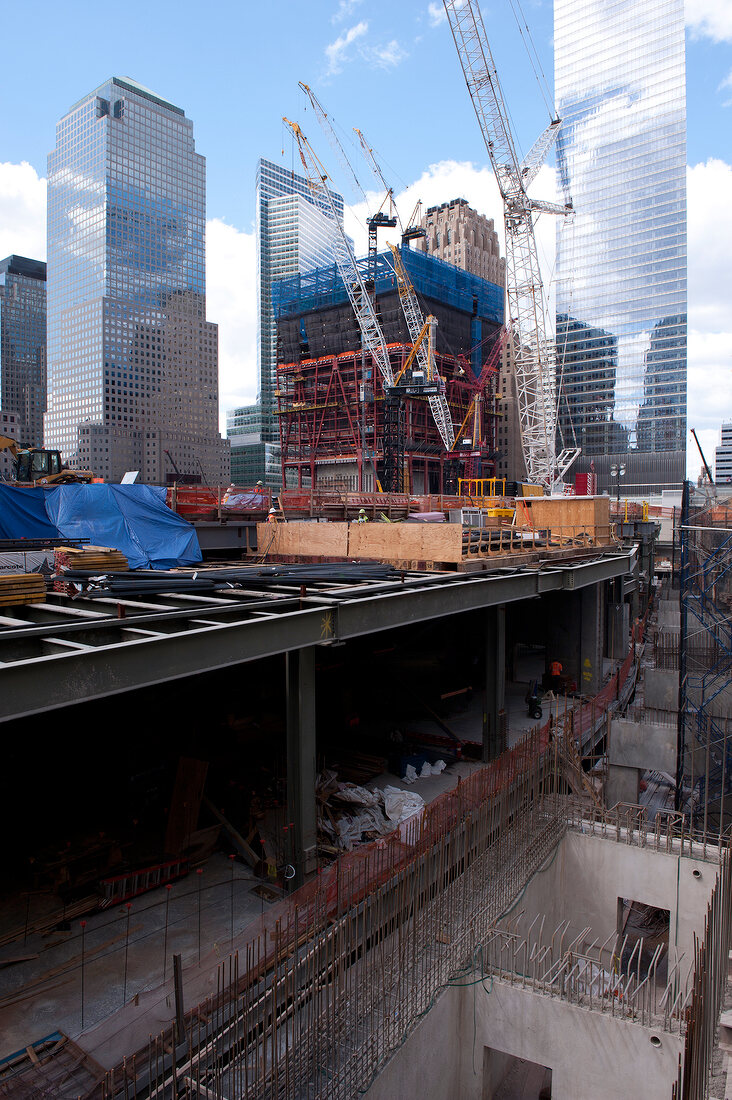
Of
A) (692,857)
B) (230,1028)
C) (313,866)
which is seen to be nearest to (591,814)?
(692,857)

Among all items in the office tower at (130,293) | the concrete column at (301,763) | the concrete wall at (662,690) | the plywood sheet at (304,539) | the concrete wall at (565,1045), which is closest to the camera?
the concrete wall at (565,1045)

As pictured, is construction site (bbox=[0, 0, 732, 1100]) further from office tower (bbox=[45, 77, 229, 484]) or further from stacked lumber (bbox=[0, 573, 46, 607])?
office tower (bbox=[45, 77, 229, 484])

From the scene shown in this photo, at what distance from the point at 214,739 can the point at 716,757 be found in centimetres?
1291

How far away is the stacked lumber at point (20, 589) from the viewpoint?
9938 millimetres

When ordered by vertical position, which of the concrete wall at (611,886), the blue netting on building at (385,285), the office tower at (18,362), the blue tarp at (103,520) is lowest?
the concrete wall at (611,886)

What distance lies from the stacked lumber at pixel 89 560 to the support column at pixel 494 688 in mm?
9007

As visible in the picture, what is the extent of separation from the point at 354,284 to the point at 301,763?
77.4 meters

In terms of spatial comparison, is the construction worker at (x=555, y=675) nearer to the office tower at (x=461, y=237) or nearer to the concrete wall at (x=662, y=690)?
the concrete wall at (x=662, y=690)

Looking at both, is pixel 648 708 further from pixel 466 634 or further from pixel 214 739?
pixel 214 739

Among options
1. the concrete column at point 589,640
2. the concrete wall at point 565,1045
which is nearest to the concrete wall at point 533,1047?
the concrete wall at point 565,1045

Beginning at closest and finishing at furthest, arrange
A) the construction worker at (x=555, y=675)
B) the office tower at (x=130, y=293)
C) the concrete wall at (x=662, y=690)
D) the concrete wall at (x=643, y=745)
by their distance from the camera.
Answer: the concrete wall at (x=643, y=745) → the concrete wall at (x=662, y=690) → the construction worker at (x=555, y=675) → the office tower at (x=130, y=293)

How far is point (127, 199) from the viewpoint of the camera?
165375 millimetres

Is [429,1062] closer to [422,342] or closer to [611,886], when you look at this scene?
[611,886]

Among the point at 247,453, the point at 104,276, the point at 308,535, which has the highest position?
the point at 104,276
